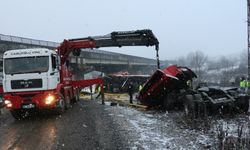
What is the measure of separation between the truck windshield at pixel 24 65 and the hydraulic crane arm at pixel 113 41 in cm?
430

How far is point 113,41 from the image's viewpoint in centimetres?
2020

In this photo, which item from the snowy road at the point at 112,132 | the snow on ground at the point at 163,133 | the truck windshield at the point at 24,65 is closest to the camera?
the snow on ground at the point at 163,133

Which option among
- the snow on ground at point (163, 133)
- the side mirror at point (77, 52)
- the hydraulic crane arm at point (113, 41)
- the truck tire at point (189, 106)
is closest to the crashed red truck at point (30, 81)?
the snow on ground at point (163, 133)

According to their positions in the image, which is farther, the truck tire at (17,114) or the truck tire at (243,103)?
the truck tire at (17,114)

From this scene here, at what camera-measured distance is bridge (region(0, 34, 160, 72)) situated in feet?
124

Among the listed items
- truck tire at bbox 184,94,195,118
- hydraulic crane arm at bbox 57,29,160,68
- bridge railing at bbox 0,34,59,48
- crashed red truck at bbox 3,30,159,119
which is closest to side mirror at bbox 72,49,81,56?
hydraulic crane arm at bbox 57,29,160,68

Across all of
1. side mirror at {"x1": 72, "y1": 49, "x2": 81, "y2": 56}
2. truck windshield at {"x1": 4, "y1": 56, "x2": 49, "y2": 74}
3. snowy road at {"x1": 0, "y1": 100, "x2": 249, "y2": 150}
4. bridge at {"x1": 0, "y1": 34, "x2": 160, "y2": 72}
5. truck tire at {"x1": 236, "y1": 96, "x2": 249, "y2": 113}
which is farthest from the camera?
bridge at {"x1": 0, "y1": 34, "x2": 160, "y2": 72}

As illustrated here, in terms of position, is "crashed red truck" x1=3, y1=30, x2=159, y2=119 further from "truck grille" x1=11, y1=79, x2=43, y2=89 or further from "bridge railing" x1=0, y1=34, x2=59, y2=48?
"bridge railing" x1=0, y1=34, x2=59, y2=48

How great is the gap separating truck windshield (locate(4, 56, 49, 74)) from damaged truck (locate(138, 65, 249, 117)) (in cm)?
521

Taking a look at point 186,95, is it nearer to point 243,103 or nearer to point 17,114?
point 243,103

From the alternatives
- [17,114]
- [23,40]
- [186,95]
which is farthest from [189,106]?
[23,40]

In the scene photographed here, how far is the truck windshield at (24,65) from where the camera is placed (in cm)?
1600

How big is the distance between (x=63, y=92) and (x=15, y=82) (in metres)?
2.95

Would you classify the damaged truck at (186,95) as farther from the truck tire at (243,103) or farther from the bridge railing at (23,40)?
the bridge railing at (23,40)
